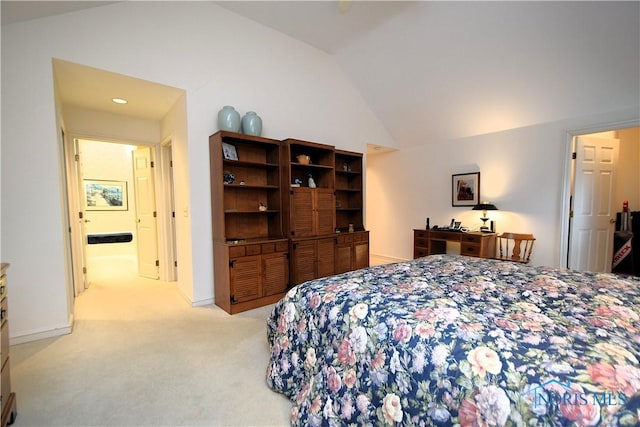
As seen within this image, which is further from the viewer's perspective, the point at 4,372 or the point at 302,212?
the point at 302,212

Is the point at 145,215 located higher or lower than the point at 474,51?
lower

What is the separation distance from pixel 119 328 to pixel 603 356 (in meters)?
3.45

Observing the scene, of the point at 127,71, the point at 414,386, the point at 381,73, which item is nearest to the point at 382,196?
the point at 381,73

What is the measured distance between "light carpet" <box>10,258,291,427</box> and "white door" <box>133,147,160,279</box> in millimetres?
1359

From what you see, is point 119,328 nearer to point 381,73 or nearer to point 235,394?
point 235,394

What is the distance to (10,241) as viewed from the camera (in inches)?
90.8

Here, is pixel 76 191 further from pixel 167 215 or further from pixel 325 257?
pixel 325 257

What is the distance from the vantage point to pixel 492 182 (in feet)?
14.7

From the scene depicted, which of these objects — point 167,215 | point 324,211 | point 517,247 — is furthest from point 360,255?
point 167,215

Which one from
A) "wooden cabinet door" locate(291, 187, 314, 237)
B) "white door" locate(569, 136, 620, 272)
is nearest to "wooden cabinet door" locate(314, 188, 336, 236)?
"wooden cabinet door" locate(291, 187, 314, 237)

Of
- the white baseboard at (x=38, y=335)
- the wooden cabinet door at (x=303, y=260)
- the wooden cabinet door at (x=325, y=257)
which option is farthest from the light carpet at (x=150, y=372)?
the wooden cabinet door at (x=325, y=257)

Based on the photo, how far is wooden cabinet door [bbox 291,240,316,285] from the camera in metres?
3.52

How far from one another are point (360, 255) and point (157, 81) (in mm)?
3495

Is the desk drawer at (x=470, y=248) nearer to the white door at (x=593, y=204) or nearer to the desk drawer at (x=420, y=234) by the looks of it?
the desk drawer at (x=420, y=234)
